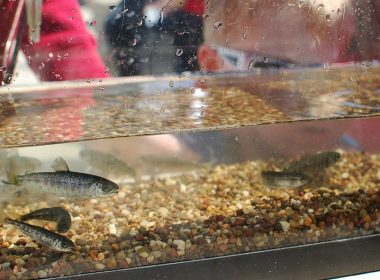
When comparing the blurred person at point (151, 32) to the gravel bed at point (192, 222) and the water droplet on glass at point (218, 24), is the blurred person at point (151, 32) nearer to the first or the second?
the water droplet on glass at point (218, 24)

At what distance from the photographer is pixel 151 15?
175 cm

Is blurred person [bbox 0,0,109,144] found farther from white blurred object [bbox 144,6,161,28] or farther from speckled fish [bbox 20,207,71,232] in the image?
speckled fish [bbox 20,207,71,232]

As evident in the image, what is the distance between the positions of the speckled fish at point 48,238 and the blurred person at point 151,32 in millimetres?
782

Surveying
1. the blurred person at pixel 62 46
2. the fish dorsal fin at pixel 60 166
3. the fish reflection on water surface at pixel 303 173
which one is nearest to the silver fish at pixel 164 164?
the fish reflection on water surface at pixel 303 173

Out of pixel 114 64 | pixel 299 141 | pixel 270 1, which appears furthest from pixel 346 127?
pixel 114 64

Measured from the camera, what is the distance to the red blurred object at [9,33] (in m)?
1.72

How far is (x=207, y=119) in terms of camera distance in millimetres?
2264

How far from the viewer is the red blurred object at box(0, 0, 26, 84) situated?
172 centimetres

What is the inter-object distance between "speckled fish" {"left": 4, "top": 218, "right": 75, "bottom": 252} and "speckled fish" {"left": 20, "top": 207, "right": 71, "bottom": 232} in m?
0.10

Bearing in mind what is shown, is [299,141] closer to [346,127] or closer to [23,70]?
[346,127]

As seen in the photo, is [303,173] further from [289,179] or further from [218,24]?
[218,24]

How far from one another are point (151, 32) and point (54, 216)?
39.8 inches

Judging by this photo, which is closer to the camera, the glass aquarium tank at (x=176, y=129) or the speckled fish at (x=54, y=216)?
the glass aquarium tank at (x=176, y=129)

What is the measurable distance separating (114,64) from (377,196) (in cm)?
174
